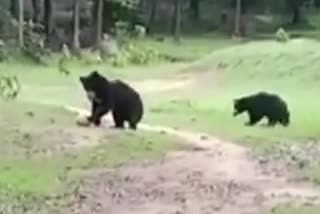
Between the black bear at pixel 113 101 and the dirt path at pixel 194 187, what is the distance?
7.24 ft

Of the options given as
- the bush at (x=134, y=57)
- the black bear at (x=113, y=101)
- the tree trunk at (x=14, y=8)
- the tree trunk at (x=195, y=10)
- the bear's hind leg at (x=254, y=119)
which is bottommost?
the tree trunk at (x=195, y=10)

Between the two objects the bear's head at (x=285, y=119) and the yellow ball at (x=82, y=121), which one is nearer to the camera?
the yellow ball at (x=82, y=121)

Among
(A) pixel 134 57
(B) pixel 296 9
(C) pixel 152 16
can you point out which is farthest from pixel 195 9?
(A) pixel 134 57

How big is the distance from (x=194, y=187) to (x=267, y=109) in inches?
319

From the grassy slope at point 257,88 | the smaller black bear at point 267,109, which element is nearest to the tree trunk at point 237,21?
the grassy slope at point 257,88

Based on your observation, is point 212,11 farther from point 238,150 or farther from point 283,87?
point 238,150

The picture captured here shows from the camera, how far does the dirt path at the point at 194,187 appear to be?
40.0 feet

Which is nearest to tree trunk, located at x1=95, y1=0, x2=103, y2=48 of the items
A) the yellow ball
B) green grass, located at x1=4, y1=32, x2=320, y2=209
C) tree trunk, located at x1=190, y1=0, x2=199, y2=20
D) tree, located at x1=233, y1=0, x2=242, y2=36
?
green grass, located at x1=4, y1=32, x2=320, y2=209

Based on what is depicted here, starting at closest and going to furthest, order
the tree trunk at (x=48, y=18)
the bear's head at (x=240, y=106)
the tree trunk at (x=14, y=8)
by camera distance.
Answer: the bear's head at (x=240, y=106) → the tree trunk at (x=14, y=8) → the tree trunk at (x=48, y=18)

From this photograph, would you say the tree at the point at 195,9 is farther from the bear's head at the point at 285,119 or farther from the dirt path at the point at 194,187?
the dirt path at the point at 194,187

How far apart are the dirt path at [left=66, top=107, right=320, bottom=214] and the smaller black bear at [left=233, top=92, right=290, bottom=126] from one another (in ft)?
16.1

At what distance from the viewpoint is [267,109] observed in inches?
838

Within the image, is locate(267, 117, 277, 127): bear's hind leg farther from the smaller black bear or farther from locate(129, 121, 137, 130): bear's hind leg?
locate(129, 121, 137, 130): bear's hind leg

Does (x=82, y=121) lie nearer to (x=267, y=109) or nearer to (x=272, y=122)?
(x=267, y=109)
